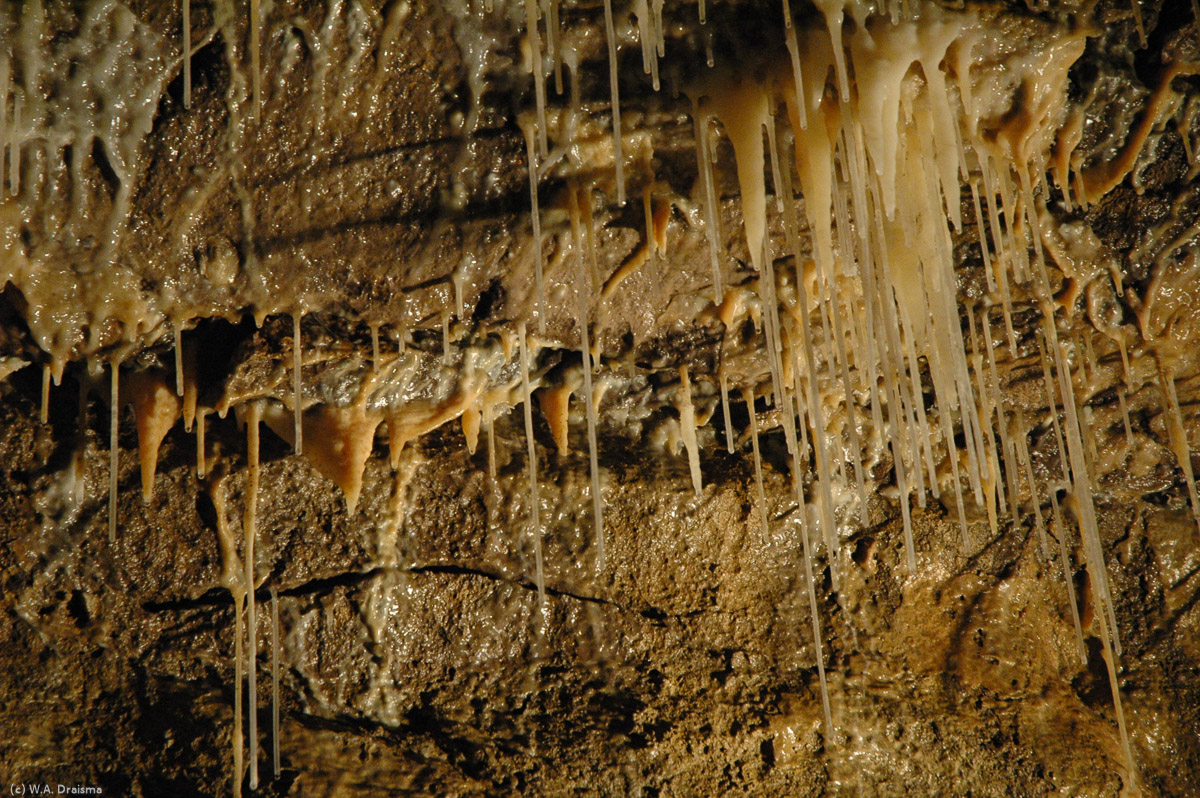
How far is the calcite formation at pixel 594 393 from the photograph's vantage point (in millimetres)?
2760

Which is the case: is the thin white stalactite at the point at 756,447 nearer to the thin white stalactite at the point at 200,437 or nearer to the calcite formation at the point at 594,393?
the calcite formation at the point at 594,393

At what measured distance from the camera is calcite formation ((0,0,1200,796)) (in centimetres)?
276

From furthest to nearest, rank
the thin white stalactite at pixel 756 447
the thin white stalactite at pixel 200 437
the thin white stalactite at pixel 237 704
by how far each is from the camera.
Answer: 1. the thin white stalactite at pixel 756 447
2. the thin white stalactite at pixel 237 704
3. the thin white stalactite at pixel 200 437

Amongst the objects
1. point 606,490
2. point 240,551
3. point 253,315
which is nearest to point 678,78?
point 253,315

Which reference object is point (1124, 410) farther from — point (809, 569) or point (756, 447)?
point (809, 569)

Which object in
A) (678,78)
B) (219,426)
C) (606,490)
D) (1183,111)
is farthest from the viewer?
(606,490)

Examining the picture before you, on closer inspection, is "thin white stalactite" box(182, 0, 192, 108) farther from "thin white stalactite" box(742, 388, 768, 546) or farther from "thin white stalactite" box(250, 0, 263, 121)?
"thin white stalactite" box(742, 388, 768, 546)

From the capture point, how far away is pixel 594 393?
13.8 feet

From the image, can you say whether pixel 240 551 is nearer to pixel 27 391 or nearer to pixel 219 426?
pixel 219 426

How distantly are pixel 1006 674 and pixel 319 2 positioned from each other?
14.2 ft

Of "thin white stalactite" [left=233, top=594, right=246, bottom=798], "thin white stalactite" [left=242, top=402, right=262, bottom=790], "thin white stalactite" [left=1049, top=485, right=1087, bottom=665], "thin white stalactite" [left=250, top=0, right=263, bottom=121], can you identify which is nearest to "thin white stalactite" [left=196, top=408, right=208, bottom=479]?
"thin white stalactite" [left=242, top=402, right=262, bottom=790]

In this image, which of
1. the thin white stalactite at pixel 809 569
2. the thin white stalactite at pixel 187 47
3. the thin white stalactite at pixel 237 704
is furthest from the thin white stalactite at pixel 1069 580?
the thin white stalactite at pixel 187 47

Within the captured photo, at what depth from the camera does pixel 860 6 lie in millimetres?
2623

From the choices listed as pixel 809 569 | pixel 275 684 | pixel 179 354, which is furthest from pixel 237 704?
pixel 809 569
